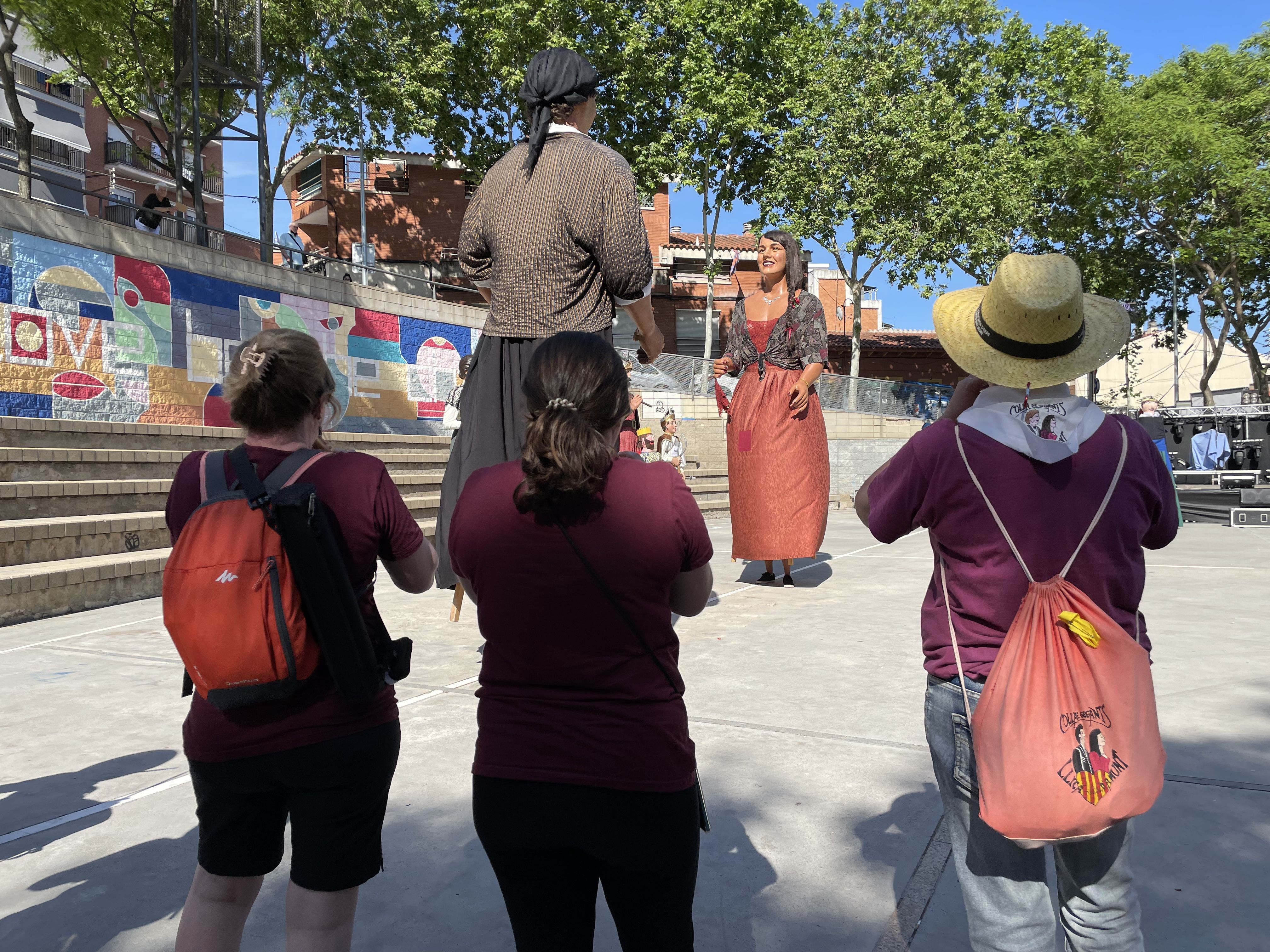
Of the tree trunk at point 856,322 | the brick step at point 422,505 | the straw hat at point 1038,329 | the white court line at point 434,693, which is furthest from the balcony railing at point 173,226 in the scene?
the tree trunk at point 856,322

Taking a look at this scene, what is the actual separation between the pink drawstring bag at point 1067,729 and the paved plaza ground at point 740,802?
0.62m

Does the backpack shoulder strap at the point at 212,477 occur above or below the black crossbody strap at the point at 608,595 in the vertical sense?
above

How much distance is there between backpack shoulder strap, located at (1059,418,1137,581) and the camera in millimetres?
1747

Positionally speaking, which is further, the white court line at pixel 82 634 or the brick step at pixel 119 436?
the brick step at pixel 119 436

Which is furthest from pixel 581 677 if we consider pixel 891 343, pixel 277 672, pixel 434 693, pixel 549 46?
pixel 891 343

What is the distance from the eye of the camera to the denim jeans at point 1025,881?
5.61ft

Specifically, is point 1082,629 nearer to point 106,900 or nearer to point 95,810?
point 106,900

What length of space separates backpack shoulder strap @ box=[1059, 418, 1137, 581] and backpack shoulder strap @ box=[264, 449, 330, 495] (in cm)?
143

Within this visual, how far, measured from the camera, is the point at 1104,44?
107ft

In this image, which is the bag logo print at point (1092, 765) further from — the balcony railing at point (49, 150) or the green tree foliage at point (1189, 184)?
the balcony railing at point (49, 150)

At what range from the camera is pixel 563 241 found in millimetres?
3139

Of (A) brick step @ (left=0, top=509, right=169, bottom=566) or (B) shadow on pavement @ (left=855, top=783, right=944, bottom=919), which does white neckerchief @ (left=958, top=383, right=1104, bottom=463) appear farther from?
(A) brick step @ (left=0, top=509, right=169, bottom=566)

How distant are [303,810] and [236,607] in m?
0.42

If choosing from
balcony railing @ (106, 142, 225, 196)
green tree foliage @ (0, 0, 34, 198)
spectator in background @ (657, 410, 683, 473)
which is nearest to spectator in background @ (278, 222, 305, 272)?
green tree foliage @ (0, 0, 34, 198)
